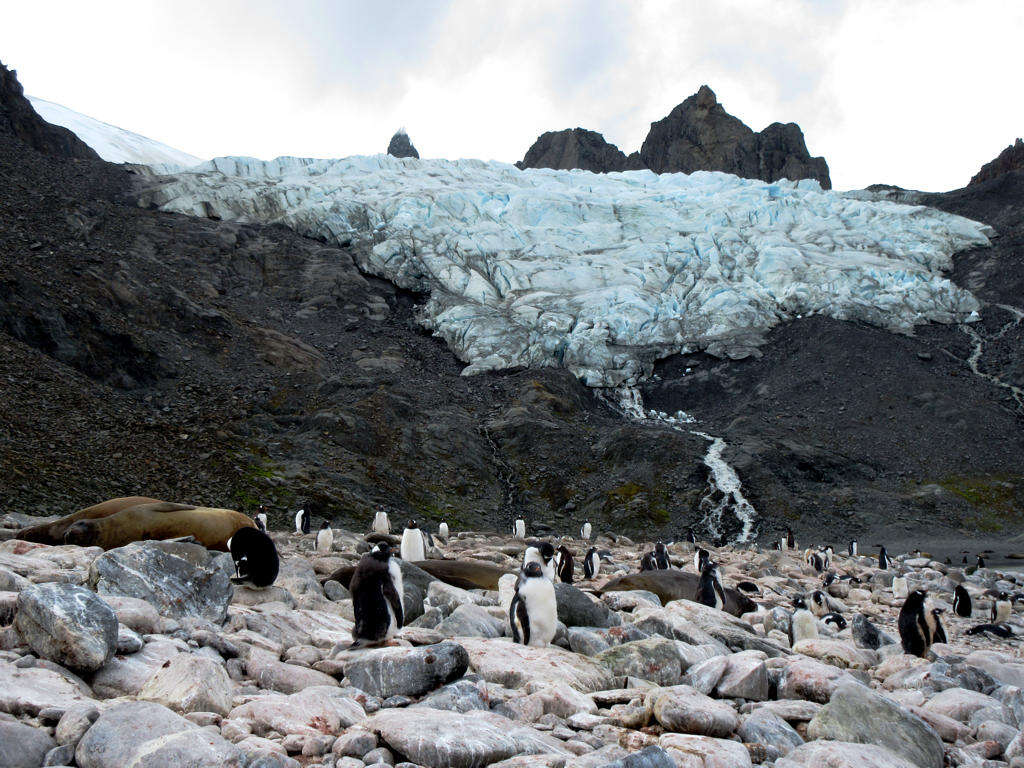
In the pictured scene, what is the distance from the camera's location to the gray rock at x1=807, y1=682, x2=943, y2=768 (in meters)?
5.20

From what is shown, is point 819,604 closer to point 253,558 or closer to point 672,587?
point 672,587

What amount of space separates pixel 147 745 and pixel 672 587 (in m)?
9.61

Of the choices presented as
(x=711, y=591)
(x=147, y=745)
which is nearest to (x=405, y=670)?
(x=147, y=745)

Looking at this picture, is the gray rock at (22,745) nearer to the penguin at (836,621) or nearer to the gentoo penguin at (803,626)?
the gentoo penguin at (803,626)

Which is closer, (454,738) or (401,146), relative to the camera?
(454,738)

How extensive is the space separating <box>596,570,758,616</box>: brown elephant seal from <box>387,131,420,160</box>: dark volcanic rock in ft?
337

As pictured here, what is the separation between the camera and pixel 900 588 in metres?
17.7

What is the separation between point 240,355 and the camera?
3722cm

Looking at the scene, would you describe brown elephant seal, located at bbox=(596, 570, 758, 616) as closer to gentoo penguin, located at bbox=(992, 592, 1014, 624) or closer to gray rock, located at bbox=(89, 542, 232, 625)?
gentoo penguin, located at bbox=(992, 592, 1014, 624)

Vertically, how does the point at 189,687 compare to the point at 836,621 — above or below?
above

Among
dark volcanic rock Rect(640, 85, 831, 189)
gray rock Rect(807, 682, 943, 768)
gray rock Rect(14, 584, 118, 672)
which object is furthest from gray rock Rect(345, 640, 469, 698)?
dark volcanic rock Rect(640, 85, 831, 189)

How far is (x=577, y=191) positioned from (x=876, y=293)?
28104 mm

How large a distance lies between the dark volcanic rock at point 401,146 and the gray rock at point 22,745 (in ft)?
360

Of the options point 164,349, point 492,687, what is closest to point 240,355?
point 164,349
